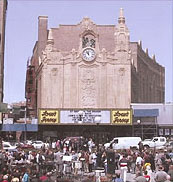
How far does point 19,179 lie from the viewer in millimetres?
20797

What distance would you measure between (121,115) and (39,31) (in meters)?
28.4

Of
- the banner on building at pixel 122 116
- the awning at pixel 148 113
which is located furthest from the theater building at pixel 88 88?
the awning at pixel 148 113

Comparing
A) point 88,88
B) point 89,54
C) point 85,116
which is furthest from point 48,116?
point 89,54

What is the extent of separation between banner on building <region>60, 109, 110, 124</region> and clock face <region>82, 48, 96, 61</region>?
8.77 meters

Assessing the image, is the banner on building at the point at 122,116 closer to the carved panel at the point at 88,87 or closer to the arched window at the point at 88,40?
the carved panel at the point at 88,87

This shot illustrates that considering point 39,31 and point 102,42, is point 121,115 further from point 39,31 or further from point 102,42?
point 39,31

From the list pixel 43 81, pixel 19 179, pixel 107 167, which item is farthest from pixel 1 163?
pixel 43 81

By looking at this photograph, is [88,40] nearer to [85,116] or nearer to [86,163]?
[85,116]

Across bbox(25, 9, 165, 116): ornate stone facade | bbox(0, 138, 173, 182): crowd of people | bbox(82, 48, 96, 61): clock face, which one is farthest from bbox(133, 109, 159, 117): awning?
A: bbox(0, 138, 173, 182): crowd of people

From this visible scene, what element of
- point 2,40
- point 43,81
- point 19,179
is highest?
point 2,40

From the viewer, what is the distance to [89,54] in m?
69.0

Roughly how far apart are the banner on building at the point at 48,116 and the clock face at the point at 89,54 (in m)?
10.1

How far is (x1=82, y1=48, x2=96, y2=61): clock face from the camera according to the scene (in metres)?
68.9

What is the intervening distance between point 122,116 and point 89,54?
37.2ft
